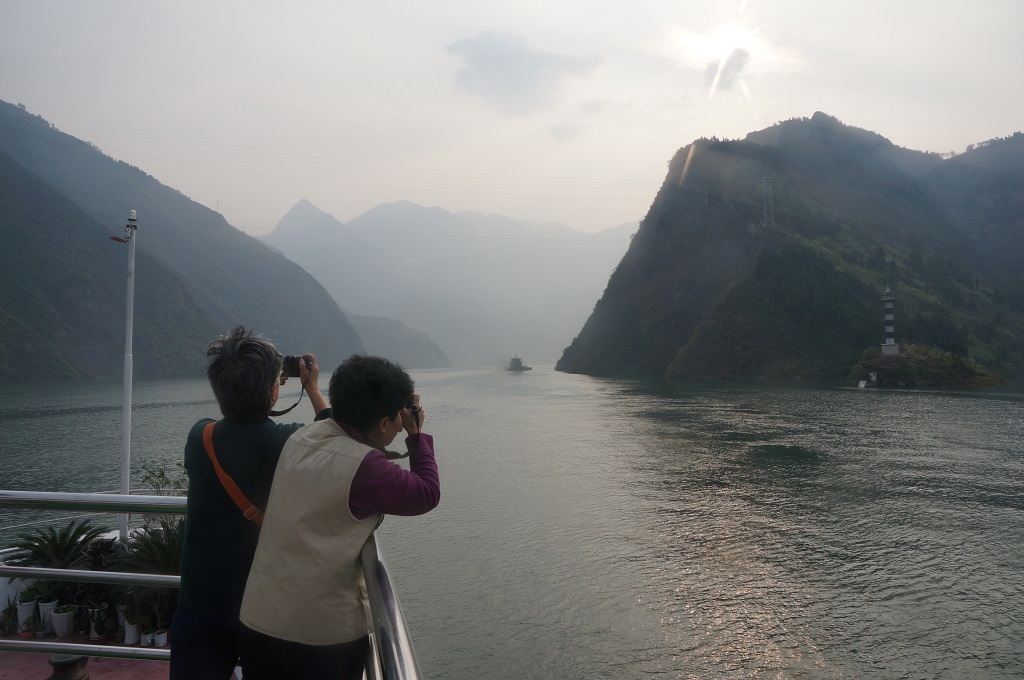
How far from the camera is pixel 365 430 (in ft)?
7.84

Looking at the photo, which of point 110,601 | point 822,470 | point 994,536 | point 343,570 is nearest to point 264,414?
point 343,570

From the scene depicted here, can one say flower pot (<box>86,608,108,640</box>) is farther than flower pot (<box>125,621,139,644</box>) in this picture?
Yes

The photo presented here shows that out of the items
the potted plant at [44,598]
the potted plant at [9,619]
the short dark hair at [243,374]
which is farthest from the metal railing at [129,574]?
the potted plant at [9,619]

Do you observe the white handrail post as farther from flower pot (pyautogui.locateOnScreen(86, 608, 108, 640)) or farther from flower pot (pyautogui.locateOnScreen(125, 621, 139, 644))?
flower pot (pyautogui.locateOnScreen(125, 621, 139, 644))

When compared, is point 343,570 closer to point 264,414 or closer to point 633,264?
point 264,414

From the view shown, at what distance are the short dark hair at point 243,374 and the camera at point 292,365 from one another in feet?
0.43

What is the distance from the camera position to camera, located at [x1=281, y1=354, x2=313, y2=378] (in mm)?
2723

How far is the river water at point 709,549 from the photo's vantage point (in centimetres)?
898

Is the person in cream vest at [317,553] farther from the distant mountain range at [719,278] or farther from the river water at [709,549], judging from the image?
the distant mountain range at [719,278]

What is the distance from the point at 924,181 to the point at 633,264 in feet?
326

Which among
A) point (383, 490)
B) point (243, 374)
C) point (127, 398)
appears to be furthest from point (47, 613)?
point (383, 490)

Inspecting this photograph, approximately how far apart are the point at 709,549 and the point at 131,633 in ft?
32.2

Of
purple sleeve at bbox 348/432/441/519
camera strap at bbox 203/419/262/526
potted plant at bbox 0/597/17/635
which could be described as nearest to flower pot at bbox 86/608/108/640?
potted plant at bbox 0/597/17/635

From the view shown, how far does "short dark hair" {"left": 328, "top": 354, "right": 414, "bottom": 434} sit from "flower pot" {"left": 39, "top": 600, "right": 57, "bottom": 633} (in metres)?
Answer: 5.98
